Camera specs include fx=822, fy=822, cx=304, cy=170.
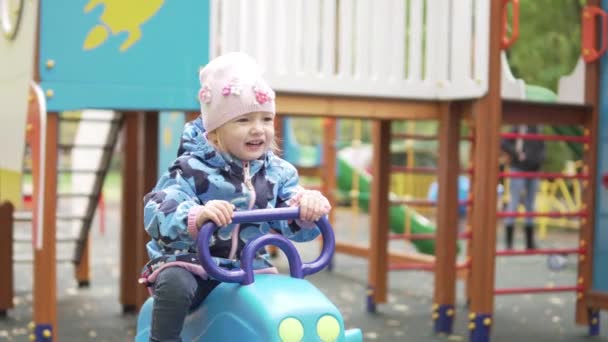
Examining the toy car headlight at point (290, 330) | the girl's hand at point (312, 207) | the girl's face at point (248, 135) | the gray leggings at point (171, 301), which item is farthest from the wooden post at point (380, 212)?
the toy car headlight at point (290, 330)

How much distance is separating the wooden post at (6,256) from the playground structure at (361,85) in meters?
0.66

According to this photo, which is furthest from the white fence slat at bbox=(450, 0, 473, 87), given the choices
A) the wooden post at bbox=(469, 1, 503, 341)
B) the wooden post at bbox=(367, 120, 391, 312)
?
the wooden post at bbox=(367, 120, 391, 312)

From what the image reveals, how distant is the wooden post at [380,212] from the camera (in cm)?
527

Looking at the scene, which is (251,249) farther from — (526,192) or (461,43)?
(526,192)

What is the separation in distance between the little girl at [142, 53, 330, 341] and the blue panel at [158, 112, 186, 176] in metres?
3.17

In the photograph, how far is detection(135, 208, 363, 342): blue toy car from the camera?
6.71ft

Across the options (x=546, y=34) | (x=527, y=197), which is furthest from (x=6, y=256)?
(x=546, y=34)

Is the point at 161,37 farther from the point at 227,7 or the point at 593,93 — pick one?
the point at 593,93

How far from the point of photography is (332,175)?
293 inches

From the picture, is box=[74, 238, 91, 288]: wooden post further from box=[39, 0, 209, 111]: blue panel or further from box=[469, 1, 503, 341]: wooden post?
box=[469, 1, 503, 341]: wooden post

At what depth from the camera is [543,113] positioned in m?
4.56

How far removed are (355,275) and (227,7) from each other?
3.35 metres

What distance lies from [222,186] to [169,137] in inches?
145

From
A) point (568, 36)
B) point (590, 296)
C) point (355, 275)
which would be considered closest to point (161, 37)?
point (590, 296)
